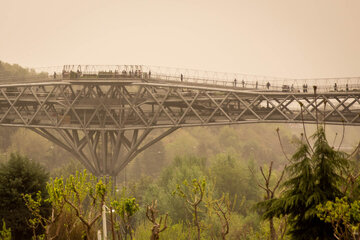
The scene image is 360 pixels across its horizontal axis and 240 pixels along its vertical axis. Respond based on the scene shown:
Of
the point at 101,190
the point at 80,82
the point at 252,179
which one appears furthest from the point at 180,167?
the point at 101,190

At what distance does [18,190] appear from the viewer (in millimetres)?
27688

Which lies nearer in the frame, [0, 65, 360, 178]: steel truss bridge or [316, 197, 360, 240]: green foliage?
[316, 197, 360, 240]: green foliage

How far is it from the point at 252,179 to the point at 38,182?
37.8 meters

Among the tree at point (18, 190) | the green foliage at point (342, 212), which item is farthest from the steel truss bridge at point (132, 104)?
the green foliage at point (342, 212)

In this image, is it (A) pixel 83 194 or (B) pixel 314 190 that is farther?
(A) pixel 83 194

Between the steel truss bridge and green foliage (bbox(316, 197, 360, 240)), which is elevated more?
the steel truss bridge

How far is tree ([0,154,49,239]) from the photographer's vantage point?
26922 millimetres

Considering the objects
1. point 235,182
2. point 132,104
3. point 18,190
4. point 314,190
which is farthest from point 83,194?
point 235,182

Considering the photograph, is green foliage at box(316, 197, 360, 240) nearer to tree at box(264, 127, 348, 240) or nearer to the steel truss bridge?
tree at box(264, 127, 348, 240)

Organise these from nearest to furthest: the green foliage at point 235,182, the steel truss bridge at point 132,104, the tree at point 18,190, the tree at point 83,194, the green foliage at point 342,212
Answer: the green foliage at point 342,212
the tree at point 83,194
the tree at point 18,190
the steel truss bridge at point 132,104
the green foliage at point 235,182

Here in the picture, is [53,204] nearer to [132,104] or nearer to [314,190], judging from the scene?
[314,190]

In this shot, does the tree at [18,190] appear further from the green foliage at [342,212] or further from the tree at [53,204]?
the green foliage at [342,212]

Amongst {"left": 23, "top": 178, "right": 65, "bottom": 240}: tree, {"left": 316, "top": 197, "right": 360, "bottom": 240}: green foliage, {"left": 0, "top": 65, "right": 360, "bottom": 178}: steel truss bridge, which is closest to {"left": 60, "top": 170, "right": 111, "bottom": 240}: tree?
{"left": 23, "top": 178, "right": 65, "bottom": 240}: tree

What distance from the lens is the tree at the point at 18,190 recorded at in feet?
88.3
